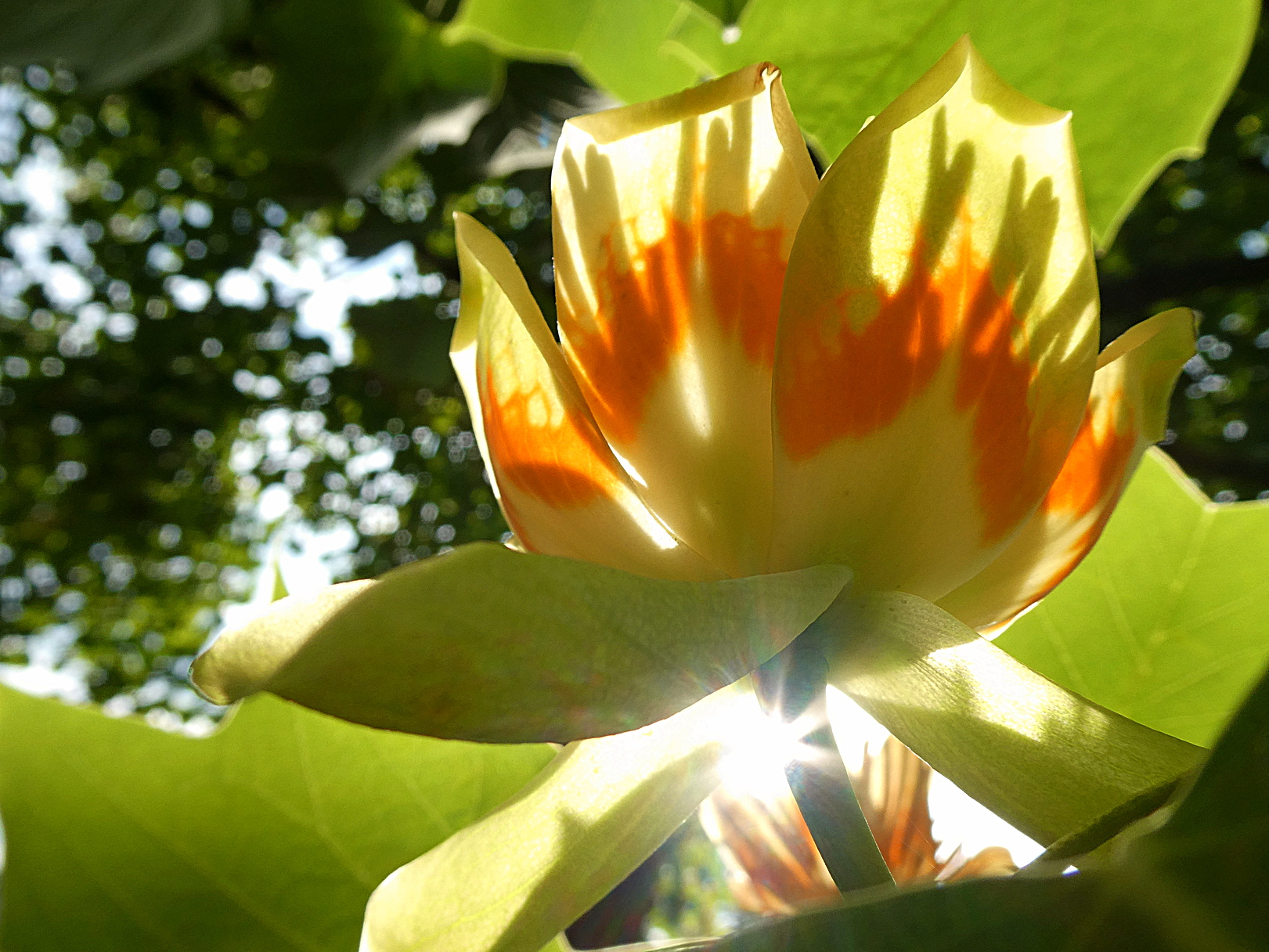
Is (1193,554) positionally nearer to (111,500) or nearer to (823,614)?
(823,614)

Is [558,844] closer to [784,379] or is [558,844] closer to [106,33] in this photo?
[784,379]

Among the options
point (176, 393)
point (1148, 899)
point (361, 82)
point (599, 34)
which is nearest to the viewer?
point (1148, 899)

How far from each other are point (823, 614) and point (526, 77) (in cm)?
133

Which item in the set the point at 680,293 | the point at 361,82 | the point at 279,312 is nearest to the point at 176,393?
the point at 279,312

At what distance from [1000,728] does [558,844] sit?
112 mm

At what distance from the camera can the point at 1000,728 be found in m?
0.22

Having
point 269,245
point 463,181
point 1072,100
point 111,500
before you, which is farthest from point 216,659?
point 111,500

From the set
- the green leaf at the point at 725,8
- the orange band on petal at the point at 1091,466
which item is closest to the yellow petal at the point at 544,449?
the orange band on petal at the point at 1091,466

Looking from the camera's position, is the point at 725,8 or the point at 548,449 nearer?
the point at 548,449

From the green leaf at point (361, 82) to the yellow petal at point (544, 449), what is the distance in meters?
1.04

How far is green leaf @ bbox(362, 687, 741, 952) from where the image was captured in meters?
0.24

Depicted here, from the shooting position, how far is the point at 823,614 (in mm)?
262

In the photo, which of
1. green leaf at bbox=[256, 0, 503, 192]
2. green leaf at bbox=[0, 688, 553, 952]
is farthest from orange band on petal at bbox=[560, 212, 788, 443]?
green leaf at bbox=[256, 0, 503, 192]

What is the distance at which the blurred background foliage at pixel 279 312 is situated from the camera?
132 centimetres
